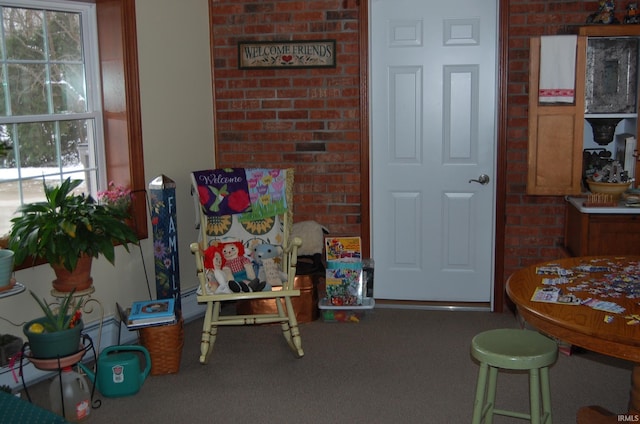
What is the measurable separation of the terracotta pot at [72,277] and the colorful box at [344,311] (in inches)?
61.9

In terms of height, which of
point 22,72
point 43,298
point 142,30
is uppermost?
point 142,30

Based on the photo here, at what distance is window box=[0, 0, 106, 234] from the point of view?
12.5 feet

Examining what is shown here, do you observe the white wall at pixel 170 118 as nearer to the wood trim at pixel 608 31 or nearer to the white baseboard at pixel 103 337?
the white baseboard at pixel 103 337

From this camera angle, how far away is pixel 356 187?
4926 mm

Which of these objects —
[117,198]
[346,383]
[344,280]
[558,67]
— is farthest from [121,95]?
[558,67]

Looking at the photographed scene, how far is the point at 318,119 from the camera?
4.91 metres

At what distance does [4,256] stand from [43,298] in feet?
2.42

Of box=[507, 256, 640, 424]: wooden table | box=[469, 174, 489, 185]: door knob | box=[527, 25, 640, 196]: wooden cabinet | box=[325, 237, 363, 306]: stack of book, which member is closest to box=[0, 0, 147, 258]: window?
box=[325, 237, 363, 306]: stack of book

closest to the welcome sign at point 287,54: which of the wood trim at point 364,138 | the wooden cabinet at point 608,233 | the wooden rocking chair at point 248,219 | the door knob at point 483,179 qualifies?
the wood trim at point 364,138

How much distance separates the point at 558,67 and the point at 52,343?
311 cm

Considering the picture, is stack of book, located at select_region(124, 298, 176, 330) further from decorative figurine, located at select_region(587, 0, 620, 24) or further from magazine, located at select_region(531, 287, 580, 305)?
decorative figurine, located at select_region(587, 0, 620, 24)

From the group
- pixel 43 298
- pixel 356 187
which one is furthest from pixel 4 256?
pixel 356 187

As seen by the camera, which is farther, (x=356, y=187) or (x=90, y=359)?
(x=356, y=187)

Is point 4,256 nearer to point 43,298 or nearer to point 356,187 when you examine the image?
point 43,298
